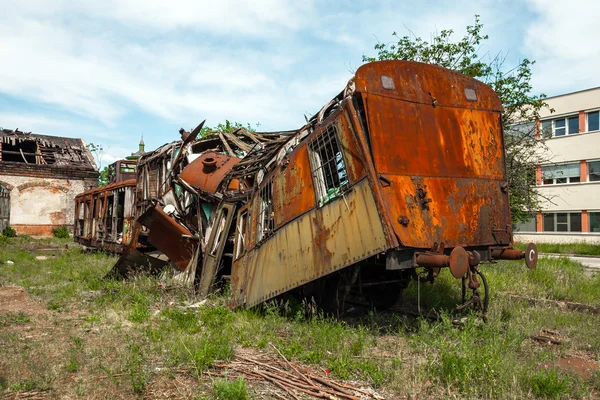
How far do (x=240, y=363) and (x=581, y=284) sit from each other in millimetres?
7832

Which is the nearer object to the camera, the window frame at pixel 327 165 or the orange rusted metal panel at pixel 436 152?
the orange rusted metal panel at pixel 436 152

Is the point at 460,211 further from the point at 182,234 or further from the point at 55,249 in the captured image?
the point at 55,249

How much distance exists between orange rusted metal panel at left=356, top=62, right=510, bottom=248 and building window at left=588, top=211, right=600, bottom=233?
2431cm

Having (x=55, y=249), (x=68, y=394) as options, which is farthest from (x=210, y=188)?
(x=55, y=249)

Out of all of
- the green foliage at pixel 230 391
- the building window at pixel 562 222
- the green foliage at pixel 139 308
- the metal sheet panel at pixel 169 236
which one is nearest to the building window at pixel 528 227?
the building window at pixel 562 222

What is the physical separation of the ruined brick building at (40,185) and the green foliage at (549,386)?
29.6m

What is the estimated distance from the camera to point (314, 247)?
6.41 metres

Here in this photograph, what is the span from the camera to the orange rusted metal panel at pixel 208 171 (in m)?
10.1

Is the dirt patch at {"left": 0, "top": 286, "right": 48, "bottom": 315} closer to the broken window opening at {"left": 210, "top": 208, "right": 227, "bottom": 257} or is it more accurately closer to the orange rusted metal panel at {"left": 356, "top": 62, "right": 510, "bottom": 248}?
the broken window opening at {"left": 210, "top": 208, "right": 227, "bottom": 257}

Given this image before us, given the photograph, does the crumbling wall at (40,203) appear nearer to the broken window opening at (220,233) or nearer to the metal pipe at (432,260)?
the broken window opening at (220,233)

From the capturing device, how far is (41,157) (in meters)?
32.1

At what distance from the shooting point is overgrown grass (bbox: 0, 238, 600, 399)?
14.9 feet

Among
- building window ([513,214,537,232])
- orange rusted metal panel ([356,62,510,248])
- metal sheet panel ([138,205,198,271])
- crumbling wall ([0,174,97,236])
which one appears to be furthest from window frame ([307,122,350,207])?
crumbling wall ([0,174,97,236])

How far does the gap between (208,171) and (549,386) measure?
784cm
